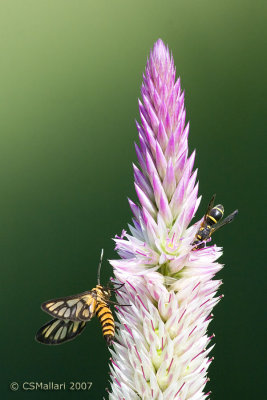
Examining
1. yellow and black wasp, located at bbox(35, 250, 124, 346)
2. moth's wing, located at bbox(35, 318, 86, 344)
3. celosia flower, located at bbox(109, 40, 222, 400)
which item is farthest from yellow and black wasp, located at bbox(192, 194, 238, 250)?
moth's wing, located at bbox(35, 318, 86, 344)

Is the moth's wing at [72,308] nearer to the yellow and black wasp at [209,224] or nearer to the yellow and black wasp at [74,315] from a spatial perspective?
the yellow and black wasp at [74,315]

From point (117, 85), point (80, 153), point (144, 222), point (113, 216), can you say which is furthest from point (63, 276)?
point (144, 222)

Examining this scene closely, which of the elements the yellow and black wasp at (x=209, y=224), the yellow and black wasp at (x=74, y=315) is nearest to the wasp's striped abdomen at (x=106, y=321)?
the yellow and black wasp at (x=74, y=315)

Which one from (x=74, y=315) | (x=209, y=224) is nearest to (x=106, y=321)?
(x=74, y=315)

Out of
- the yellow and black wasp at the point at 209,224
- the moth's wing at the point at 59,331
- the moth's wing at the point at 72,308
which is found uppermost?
the yellow and black wasp at the point at 209,224

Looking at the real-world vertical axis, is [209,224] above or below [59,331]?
above

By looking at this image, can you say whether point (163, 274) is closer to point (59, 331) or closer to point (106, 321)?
point (106, 321)
